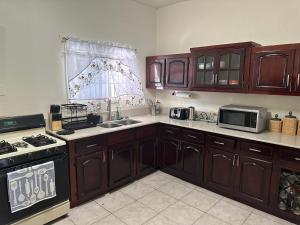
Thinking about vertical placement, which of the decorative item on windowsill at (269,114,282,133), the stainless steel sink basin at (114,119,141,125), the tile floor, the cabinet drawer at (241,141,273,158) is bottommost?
the tile floor

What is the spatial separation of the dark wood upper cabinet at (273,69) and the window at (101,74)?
192 cm

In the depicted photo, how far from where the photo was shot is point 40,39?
268 cm

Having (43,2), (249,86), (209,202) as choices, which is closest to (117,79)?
(43,2)

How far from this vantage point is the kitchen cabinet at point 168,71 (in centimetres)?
346

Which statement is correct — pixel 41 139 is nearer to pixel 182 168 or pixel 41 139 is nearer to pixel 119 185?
pixel 119 185

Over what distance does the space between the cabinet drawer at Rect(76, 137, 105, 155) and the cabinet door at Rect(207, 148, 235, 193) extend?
1.47 metres

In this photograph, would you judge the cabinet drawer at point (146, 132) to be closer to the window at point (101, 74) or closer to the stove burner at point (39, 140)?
the window at point (101, 74)

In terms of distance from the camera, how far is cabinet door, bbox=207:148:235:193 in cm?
281

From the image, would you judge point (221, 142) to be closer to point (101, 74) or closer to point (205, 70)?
point (205, 70)

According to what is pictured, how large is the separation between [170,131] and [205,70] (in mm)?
1060

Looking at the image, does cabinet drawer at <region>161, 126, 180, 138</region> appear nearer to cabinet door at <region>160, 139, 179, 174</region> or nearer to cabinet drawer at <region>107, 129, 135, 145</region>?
cabinet door at <region>160, 139, 179, 174</region>

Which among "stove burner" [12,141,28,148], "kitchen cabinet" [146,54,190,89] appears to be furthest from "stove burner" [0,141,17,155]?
"kitchen cabinet" [146,54,190,89]

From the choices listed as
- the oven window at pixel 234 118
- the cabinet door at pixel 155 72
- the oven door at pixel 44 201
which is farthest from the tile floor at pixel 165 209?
the cabinet door at pixel 155 72

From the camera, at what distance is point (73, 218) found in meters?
2.45
